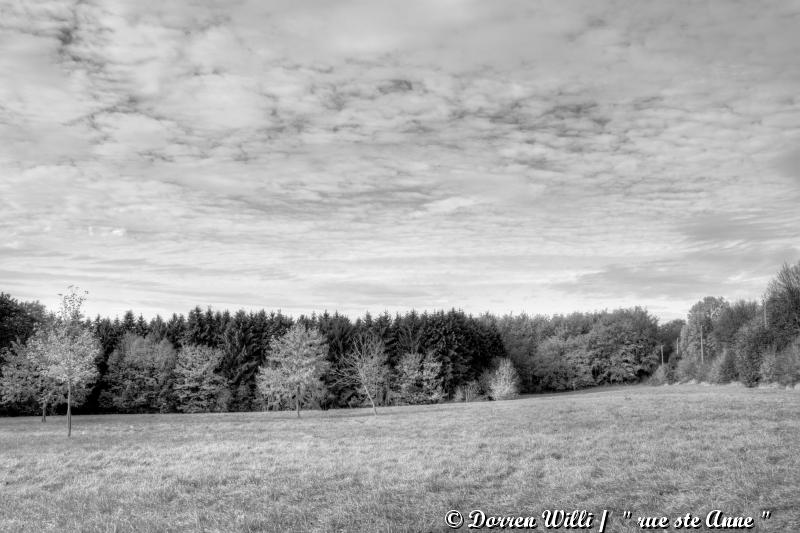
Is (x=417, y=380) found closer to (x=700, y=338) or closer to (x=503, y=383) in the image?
(x=503, y=383)

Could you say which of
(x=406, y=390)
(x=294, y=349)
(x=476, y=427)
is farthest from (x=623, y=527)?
(x=406, y=390)

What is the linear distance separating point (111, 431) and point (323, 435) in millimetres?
16297

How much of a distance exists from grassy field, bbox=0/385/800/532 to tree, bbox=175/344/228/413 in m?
43.5

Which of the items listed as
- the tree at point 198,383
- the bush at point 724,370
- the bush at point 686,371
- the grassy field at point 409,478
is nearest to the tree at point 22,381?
the tree at point 198,383

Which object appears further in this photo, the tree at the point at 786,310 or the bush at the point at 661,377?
the bush at the point at 661,377

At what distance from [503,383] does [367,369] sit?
2745cm

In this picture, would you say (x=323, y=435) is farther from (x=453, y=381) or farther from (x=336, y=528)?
(x=453, y=381)

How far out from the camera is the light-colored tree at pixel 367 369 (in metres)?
54.8

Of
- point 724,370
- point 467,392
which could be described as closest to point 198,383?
point 467,392

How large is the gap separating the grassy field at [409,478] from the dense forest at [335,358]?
33.8 metres

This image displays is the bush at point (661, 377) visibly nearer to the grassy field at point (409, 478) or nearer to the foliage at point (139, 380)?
the grassy field at point (409, 478)

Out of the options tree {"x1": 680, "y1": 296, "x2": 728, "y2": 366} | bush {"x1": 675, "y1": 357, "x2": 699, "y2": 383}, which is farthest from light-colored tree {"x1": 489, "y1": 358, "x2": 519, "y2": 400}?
tree {"x1": 680, "y1": 296, "x2": 728, "y2": 366}

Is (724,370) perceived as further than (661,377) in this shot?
No

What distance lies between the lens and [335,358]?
77688 mm
